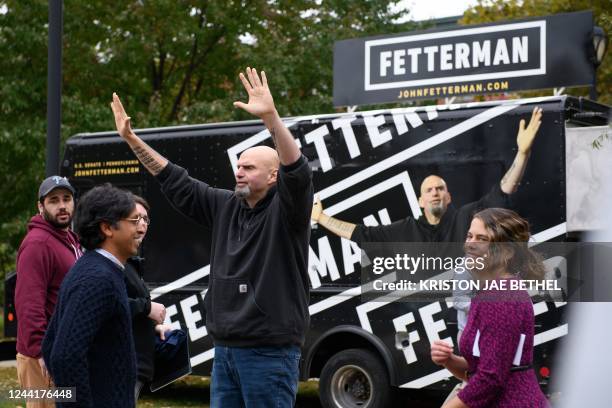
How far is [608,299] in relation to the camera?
5.55 metres

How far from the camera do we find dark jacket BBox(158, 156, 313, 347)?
493cm

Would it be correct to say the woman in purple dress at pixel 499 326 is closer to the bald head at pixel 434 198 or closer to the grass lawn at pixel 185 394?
A: the bald head at pixel 434 198

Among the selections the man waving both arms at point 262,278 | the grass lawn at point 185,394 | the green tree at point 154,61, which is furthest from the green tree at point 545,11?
the man waving both arms at point 262,278

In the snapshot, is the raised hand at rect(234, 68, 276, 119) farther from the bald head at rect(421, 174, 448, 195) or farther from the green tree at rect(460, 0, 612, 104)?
the green tree at rect(460, 0, 612, 104)

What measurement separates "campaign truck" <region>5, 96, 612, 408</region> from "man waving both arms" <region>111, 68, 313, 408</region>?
12.9 feet

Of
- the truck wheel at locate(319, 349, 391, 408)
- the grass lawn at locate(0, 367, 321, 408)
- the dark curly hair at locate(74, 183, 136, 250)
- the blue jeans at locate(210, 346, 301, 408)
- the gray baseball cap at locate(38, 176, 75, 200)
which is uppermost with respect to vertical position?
the gray baseball cap at locate(38, 176, 75, 200)

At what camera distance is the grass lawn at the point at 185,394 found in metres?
11.3

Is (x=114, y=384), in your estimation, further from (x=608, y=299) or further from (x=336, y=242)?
(x=336, y=242)

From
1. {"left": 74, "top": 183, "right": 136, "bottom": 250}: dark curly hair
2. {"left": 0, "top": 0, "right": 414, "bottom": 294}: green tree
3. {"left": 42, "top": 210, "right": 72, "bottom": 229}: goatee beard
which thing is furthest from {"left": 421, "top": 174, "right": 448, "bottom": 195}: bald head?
{"left": 0, "top": 0, "right": 414, "bottom": 294}: green tree

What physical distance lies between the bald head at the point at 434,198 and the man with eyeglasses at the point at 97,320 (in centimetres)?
523

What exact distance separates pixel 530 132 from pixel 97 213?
5.40 m

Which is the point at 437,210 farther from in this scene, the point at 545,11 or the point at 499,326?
the point at 545,11

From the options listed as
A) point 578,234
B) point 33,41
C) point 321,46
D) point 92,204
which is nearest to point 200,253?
point 578,234

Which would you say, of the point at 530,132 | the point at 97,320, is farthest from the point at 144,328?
the point at 530,132
